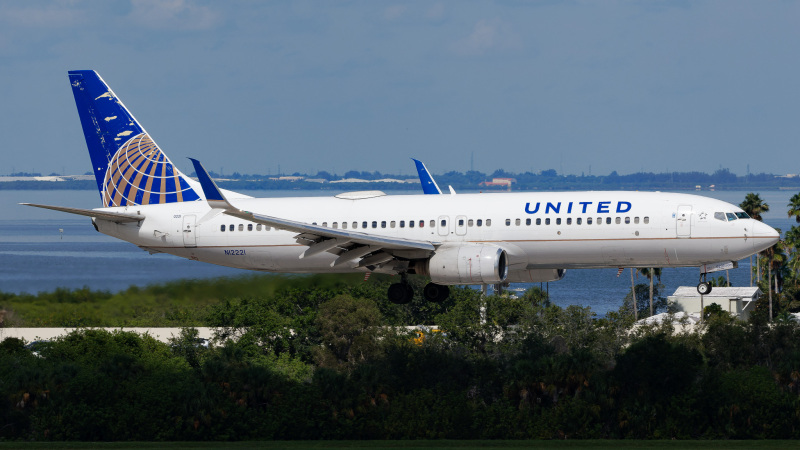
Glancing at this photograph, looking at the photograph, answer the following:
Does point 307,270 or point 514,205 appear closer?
point 514,205

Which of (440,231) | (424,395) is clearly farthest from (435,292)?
(424,395)

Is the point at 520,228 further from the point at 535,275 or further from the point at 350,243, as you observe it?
the point at 350,243

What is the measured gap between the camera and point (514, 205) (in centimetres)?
4725

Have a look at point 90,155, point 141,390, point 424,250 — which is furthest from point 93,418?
point 424,250

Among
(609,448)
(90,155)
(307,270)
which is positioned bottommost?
(609,448)

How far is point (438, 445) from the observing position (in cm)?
7088

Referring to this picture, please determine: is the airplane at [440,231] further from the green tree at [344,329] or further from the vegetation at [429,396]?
the green tree at [344,329]

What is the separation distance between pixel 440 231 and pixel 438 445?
87.5 ft

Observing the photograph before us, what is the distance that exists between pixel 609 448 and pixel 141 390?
1247 inches

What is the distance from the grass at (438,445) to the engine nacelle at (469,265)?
24.0 m

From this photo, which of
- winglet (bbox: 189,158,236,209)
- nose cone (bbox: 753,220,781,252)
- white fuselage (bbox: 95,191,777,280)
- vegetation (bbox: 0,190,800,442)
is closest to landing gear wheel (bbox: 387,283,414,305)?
white fuselage (bbox: 95,191,777,280)

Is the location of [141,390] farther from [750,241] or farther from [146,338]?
Result: [750,241]

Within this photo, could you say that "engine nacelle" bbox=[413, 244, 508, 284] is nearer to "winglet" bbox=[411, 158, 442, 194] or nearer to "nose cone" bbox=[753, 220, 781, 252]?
"nose cone" bbox=[753, 220, 781, 252]

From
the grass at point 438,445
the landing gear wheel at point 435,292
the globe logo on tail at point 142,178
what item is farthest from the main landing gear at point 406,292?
the grass at point 438,445
